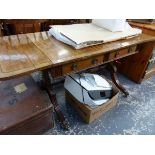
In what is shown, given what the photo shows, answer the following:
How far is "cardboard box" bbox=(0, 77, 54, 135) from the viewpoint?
104cm

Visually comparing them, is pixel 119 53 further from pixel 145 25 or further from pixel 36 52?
pixel 36 52

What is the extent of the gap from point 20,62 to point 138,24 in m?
1.40

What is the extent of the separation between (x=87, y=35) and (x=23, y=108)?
739mm

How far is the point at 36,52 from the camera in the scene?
1025 mm

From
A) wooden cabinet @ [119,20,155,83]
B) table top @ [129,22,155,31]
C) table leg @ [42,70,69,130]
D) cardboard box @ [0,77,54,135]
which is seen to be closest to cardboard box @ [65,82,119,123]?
table leg @ [42,70,69,130]

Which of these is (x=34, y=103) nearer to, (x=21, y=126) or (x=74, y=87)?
(x=21, y=126)

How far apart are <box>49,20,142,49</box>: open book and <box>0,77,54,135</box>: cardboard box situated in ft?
1.51

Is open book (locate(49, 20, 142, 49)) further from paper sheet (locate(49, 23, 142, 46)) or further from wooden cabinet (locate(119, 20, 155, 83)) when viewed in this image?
wooden cabinet (locate(119, 20, 155, 83))

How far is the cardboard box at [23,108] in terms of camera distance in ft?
3.41

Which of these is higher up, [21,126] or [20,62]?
[20,62]

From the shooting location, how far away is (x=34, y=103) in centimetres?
115

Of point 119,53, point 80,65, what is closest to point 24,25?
point 80,65
